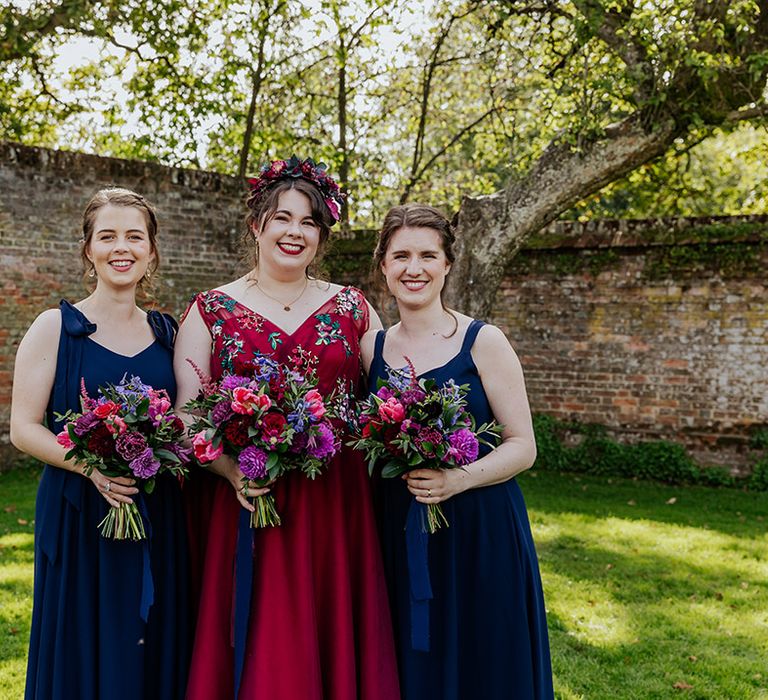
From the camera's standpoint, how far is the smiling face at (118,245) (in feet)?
10.5

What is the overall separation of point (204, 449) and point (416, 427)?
2.47 ft

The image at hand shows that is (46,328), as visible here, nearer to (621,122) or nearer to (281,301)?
(281,301)

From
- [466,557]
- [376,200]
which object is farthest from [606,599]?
[376,200]

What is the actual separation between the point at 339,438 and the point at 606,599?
3.50 meters

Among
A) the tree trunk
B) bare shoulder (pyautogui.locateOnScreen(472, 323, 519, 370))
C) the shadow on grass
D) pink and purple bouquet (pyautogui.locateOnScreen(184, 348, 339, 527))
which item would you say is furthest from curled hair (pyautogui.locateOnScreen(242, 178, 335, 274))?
the shadow on grass

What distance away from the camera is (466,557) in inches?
125

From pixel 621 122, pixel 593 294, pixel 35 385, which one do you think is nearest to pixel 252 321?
pixel 35 385

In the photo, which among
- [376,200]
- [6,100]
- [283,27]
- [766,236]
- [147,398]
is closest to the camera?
[147,398]

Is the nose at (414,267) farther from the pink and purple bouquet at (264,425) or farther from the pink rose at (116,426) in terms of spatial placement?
the pink rose at (116,426)

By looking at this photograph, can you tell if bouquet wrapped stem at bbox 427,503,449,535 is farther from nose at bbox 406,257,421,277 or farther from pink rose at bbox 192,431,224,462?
nose at bbox 406,257,421,277

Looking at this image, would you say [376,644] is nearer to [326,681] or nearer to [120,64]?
[326,681]

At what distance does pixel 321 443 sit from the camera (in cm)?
283

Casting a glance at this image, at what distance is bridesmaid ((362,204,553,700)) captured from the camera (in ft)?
10.1

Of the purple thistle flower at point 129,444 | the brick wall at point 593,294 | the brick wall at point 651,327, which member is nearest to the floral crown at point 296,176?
the purple thistle flower at point 129,444
